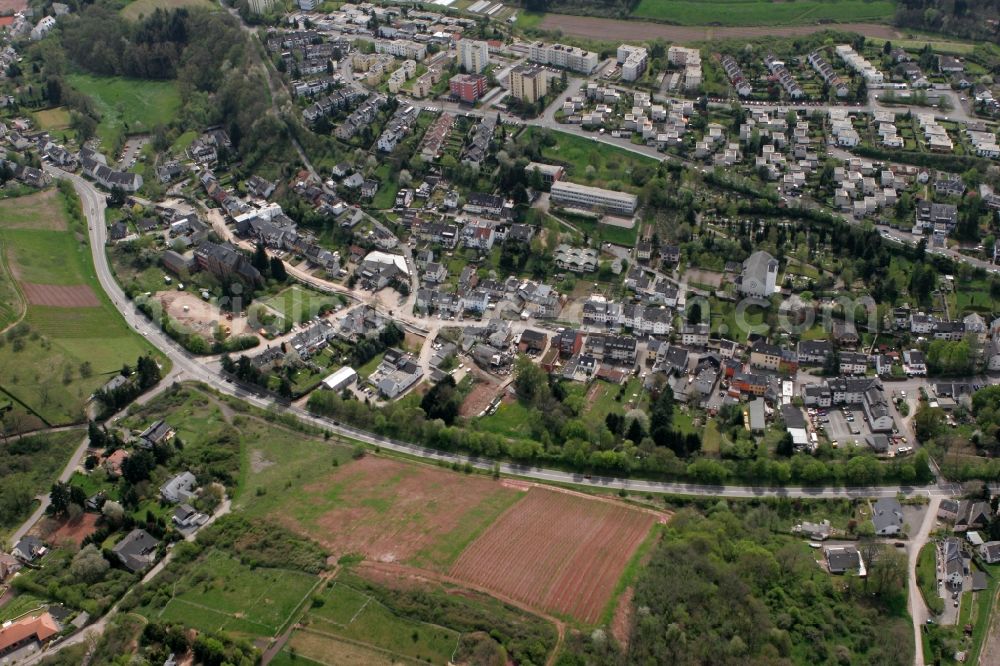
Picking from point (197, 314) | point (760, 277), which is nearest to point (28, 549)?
point (197, 314)

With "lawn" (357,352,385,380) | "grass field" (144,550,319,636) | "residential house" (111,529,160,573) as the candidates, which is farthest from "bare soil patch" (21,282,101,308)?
"grass field" (144,550,319,636)

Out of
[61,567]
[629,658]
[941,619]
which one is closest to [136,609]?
[61,567]

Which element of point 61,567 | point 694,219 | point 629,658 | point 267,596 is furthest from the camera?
point 694,219

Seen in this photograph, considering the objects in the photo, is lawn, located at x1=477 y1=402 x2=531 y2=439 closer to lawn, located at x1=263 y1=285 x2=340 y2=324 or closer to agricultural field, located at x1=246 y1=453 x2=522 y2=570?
agricultural field, located at x1=246 y1=453 x2=522 y2=570

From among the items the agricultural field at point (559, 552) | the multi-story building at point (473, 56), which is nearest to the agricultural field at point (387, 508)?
the agricultural field at point (559, 552)

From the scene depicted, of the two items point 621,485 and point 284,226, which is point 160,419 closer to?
point 284,226

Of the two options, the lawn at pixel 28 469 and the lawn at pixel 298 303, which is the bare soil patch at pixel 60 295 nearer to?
the lawn at pixel 298 303
